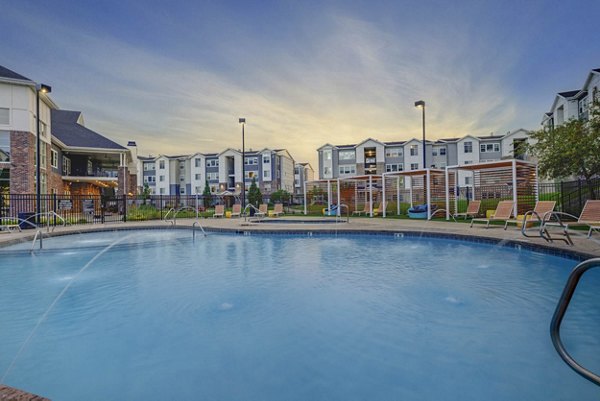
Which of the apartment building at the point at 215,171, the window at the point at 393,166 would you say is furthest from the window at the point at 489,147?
the apartment building at the point at 215,171

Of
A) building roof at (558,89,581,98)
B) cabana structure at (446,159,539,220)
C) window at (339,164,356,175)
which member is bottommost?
cabana structure at (446,159,539,220)

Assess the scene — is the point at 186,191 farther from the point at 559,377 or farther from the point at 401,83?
the point at 559,377

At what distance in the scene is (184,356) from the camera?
346cm

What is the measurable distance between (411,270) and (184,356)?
5.17 m

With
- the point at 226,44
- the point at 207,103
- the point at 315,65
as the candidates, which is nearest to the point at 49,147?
the point at 207,103

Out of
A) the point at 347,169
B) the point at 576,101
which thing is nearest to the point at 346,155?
the point at 347,169

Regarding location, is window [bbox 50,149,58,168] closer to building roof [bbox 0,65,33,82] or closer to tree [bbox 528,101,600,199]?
building roof [bbox 0,65,33,82]

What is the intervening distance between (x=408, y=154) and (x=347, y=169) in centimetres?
895

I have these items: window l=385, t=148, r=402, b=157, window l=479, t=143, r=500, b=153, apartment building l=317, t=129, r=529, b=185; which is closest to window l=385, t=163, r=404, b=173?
apartment building l=317, t=129, r=529, b=185

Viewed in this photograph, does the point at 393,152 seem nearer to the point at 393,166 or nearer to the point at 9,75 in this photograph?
the point at 393,166

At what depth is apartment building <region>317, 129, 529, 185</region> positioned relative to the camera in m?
43.3

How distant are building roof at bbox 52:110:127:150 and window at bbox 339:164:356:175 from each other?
97.3 feet

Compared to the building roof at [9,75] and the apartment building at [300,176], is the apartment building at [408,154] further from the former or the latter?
the building roof at [9,75]

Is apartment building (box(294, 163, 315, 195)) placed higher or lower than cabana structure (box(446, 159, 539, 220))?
higher
